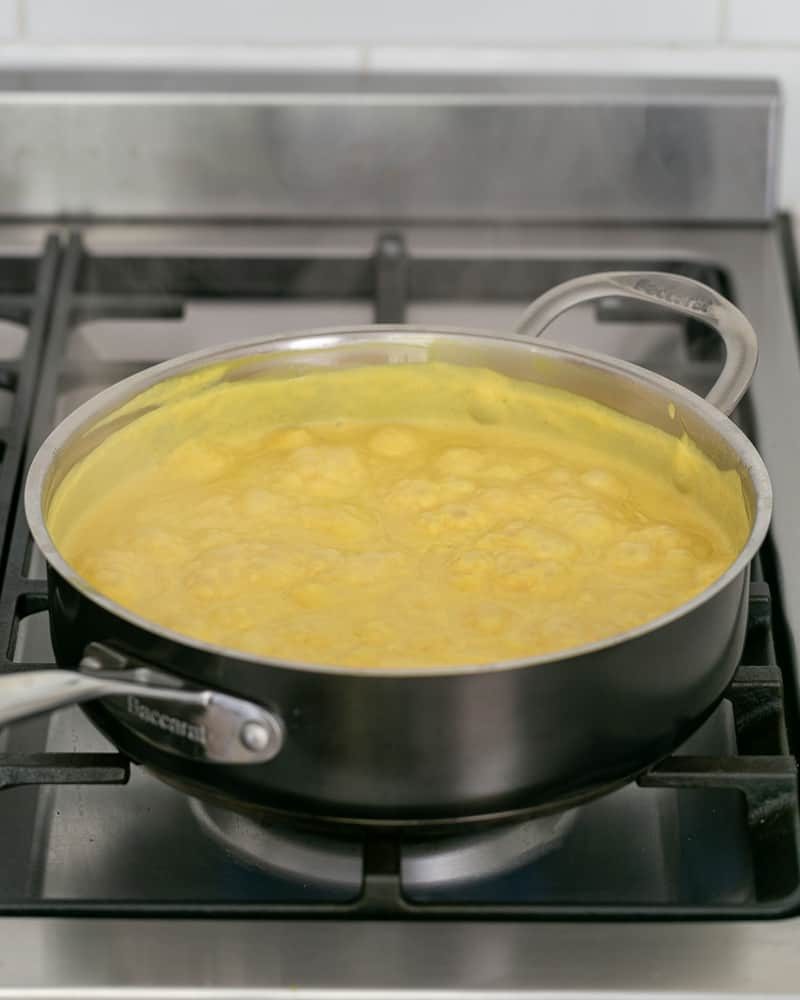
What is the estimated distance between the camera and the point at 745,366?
37.4 inches

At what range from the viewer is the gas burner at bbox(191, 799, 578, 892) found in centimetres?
81

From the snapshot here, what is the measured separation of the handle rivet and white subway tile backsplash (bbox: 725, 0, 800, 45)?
0.89m

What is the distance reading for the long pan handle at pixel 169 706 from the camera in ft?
2.25

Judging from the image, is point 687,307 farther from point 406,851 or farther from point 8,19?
point 8,19

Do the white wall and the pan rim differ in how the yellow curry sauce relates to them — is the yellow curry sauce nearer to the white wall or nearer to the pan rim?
the pan rim

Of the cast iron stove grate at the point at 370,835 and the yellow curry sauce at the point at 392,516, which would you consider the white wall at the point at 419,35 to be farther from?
the yellow curry sauce at the point at 392,516

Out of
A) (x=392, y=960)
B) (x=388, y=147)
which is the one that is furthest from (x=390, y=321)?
(x=392, y=960)

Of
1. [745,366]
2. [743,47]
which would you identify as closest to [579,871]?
[745,366]

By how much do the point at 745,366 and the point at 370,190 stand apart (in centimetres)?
51

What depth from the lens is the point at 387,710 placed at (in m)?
0.69

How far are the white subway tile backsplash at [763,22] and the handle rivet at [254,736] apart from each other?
2.91 feet

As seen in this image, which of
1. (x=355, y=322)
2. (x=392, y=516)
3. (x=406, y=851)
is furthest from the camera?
(x=355, y=322)

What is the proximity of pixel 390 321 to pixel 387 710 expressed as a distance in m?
0.54

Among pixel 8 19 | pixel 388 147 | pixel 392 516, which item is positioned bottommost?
pixel 392 516
